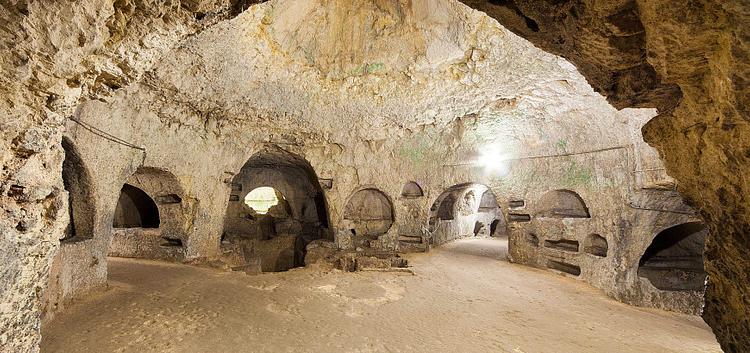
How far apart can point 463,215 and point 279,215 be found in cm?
827

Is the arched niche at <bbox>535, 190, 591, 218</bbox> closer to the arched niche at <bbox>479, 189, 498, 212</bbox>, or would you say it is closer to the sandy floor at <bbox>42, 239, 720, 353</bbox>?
the sandy floor at <bbox>42, 239, 720, 353</bbox>

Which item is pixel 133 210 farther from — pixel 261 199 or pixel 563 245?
pixel 563 245

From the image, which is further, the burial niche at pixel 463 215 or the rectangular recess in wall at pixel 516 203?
the burial niche at pixel 463 215

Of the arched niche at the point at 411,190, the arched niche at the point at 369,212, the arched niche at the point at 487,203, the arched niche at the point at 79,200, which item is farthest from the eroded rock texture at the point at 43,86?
the arched niche at the point at 487,203

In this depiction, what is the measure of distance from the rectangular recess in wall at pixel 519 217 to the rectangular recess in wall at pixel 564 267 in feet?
4.13

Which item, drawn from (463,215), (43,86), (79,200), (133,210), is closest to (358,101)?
(79,200)

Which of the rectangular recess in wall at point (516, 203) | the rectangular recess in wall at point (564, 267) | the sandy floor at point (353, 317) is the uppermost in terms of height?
the rectangular recess in wall at point (516, 203)

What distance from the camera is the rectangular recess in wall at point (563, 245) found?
829cm

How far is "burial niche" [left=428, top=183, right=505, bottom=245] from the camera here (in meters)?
12.1

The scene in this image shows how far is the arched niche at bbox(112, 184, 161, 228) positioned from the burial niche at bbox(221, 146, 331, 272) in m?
2.52

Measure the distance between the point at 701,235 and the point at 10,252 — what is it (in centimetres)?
1289

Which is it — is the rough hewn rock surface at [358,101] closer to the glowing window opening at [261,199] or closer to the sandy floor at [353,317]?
the sandy floor at [353,317]

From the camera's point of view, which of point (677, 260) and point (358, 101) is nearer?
point (677, 260)

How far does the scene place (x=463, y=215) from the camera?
15430mm
